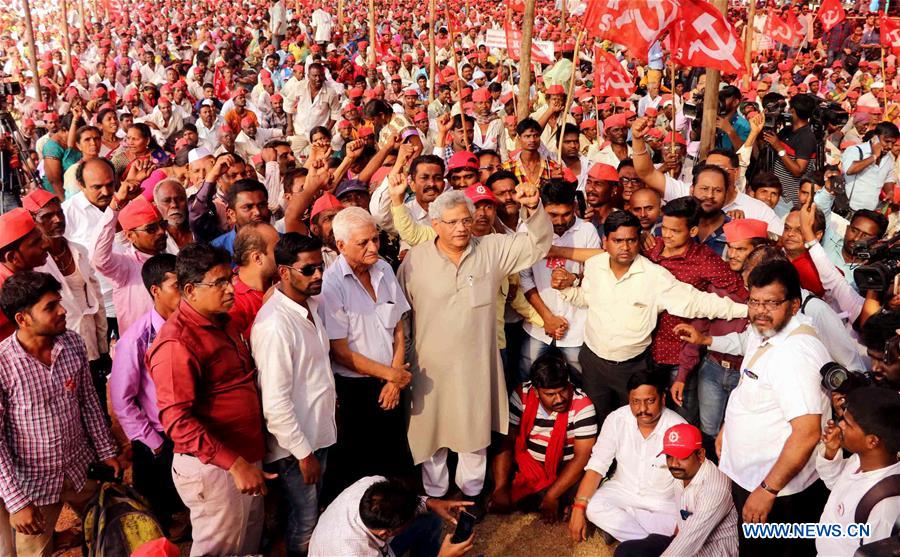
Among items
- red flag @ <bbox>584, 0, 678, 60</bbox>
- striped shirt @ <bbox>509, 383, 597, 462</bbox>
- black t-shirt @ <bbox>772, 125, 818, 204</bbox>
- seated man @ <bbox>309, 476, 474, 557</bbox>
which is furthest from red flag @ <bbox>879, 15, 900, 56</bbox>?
seated man @ <bbox>309, 476, 474, 557</bbox>

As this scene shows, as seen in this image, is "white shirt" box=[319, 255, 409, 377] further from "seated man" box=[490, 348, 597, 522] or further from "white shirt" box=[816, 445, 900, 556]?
"white shirt" box=[816, 445, 900, 556]

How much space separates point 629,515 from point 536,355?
43.6 inches

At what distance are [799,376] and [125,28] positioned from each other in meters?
23.9

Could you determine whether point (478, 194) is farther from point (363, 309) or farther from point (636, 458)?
point (636, 458)

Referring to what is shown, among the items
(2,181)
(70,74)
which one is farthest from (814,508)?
(70,74)

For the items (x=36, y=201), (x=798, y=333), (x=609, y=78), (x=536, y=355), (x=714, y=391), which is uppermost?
(x=609, y=78)

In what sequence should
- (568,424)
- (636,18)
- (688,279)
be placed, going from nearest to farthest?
(688,279) → (568,424) → (636,18)

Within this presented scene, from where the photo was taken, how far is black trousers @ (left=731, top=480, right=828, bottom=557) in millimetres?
3150

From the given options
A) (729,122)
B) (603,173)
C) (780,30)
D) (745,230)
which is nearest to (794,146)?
(729,122)

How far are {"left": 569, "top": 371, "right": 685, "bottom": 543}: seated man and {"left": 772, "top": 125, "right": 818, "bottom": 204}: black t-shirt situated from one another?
400 cm

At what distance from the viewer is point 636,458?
12.7ft

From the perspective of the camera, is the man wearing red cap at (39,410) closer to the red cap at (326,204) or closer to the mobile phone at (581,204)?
the red cap at (326,204)

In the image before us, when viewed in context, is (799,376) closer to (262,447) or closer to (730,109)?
(262,447)

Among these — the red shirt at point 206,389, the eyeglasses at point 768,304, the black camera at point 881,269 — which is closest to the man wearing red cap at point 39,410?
the red shirt at point 206,389
